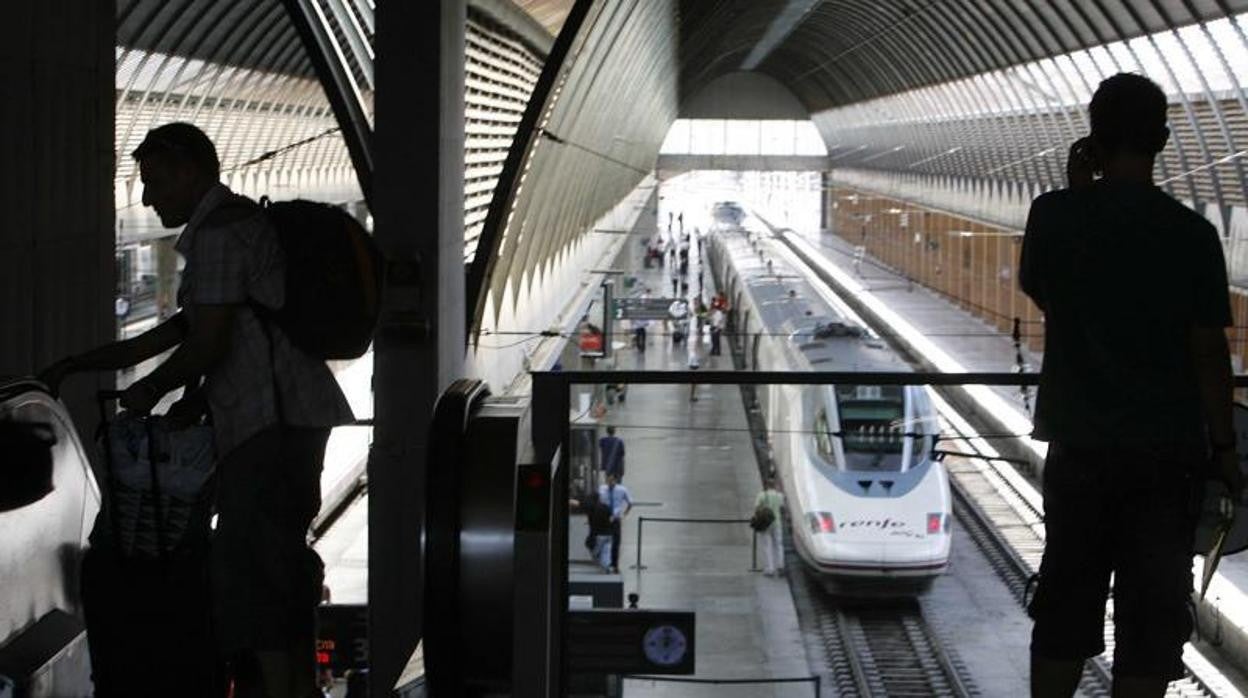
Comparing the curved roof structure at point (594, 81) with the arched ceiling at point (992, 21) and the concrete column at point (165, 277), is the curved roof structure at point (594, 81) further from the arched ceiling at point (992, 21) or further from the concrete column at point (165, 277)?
the concrete column at point (165, 277)

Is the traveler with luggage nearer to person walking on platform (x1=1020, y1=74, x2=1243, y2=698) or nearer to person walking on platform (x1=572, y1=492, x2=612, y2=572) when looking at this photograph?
person walking on platform (x1=572, y1=492, x2=612, y2=572)

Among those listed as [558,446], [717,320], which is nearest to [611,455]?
[558,446]

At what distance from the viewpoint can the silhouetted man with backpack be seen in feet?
13.3

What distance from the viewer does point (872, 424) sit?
1485cm

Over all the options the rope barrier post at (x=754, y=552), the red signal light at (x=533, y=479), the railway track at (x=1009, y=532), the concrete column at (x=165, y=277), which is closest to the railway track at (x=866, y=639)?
the rope barrier post at (x=754, y=552)

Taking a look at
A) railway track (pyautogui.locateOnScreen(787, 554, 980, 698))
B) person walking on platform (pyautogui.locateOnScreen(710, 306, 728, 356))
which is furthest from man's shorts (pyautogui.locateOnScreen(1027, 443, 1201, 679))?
person walking on platform (pyautogui.locateOnScreen(710, 306, 728, 356))

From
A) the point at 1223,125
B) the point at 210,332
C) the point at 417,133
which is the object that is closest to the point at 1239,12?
the point at 1223,125

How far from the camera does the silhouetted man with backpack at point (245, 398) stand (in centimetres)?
406

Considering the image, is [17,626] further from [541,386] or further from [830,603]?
[830,603]

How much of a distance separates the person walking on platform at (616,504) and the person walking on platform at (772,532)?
4651 mm

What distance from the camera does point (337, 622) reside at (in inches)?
514

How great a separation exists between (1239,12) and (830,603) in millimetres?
13132

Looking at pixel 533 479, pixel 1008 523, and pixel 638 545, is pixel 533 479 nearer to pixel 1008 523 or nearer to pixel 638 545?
pixel 638 545

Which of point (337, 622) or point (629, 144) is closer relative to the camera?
point (337, 622)
